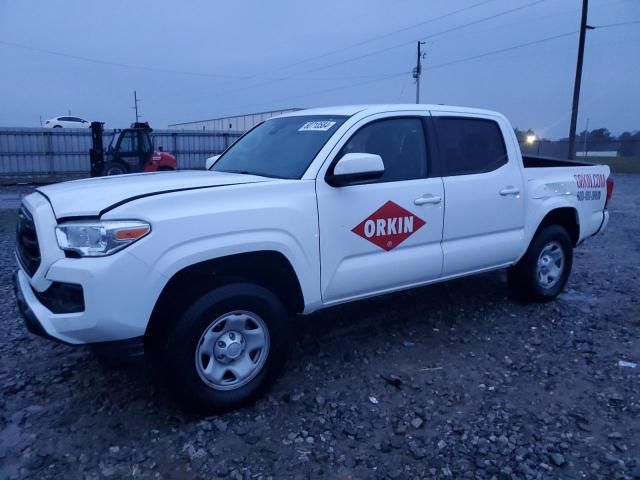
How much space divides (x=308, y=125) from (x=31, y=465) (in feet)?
9.40

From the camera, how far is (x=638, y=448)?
294cm

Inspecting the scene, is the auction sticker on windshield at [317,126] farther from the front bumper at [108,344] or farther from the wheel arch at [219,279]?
the front bumper at [108,344]

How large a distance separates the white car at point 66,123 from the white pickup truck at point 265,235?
33522mm

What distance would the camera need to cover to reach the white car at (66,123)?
1308 inches

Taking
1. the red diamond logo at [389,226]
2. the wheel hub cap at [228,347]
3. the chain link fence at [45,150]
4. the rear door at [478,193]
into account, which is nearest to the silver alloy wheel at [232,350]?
the wheel hub cap at [228,347]

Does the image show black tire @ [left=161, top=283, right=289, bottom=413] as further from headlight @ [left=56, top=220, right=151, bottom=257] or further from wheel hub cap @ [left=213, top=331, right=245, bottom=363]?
headlight @ [left=56, top=220, right=151, bottom=257]

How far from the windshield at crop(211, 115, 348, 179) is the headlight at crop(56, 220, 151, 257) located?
119 cm

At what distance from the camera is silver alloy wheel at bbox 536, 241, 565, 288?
17.0 ft

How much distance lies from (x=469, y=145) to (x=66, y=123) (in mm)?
34850

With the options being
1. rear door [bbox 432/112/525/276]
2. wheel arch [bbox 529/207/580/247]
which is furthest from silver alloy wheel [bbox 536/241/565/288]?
rear door [bbox 432/112/525/276]

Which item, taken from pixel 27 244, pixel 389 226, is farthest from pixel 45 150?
pixel 389 226

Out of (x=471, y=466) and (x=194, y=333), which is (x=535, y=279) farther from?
(x=194, y=333)

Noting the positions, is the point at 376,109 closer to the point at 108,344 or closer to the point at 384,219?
the point at 384,219

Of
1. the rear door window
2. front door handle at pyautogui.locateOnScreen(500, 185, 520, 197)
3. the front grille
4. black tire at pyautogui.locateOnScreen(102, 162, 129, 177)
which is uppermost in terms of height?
the rear door window
